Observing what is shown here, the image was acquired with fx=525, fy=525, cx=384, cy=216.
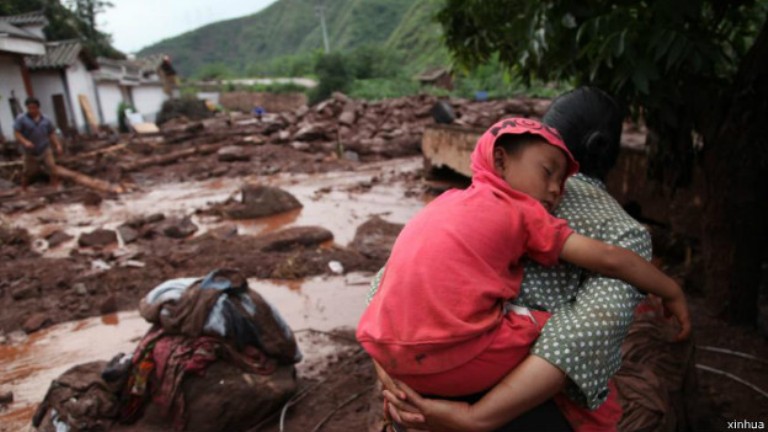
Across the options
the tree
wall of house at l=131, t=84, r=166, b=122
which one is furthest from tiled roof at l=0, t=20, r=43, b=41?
the tree

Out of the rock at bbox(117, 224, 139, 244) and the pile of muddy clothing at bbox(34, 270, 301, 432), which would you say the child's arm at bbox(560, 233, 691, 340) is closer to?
the pile of muddy clothing at bbox(34, 270, 301, 432)

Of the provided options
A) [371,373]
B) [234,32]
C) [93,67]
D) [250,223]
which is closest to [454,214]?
[371,373]

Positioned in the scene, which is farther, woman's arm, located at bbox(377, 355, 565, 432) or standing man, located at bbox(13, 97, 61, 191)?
standing man, located at bbox(13, 97, 61, 191)

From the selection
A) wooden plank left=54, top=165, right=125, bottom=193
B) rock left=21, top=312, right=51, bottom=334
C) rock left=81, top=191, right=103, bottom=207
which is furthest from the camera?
wooden plank left=54, top=165, right=125, bottom=193

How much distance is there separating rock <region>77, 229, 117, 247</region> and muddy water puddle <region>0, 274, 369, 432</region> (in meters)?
2.91

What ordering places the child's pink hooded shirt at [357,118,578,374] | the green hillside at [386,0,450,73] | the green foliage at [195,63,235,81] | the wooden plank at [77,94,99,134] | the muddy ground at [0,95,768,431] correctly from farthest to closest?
the green foliage at [195,63,235,81], the green hillside at [386,0,450,73], the wooden plank at [77,94,99,134], the muddy ground at [0,95,768,431], the child's pink hooded shirt at [357,118,578,374]

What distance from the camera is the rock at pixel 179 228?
8.26m

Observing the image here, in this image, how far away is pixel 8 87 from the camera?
57.8 feet

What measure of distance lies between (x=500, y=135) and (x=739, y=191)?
297 centimetres

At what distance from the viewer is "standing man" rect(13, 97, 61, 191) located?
36.6 feet

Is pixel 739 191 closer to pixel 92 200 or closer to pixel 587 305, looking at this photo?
pixel 587 305

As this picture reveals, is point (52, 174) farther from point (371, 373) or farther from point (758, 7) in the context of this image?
point (758, 7)

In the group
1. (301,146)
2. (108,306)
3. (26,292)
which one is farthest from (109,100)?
(108,306)

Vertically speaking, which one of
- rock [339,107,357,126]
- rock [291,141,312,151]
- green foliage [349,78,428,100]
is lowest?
rock [291,141,312,151]
